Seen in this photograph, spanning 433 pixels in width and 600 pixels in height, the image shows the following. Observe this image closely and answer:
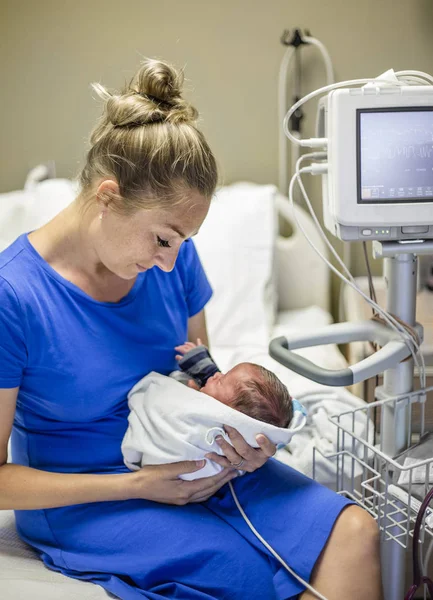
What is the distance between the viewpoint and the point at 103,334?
→ 1.40m

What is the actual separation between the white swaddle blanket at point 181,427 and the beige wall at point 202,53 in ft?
4.59

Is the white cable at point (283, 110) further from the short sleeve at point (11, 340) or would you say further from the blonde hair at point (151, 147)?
the short sleeve at point (11, 340)

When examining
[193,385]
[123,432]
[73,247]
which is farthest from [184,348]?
[73,247]

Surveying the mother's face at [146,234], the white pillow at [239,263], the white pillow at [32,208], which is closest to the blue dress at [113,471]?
the mother's face at [146,234]

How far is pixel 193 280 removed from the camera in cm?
162

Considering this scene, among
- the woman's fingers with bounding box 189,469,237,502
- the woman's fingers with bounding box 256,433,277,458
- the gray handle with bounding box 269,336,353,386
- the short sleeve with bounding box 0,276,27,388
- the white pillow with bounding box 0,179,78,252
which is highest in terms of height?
the white pillow with bounding box 0,179,78,252

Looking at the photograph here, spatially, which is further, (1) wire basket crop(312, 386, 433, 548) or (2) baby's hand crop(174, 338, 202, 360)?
(2) baby's hand crop(174, 338, 202, 360)

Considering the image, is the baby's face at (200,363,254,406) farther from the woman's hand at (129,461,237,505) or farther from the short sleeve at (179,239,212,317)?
the short sleeve at (179,239,212,317)

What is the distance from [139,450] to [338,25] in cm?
176

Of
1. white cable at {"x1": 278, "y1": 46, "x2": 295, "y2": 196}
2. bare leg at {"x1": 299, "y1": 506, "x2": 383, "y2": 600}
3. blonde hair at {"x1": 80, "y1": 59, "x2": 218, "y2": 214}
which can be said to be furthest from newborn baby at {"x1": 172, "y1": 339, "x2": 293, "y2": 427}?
white cable at {"x1": 278, "y1": 46, "x2": 295, "y2": 196}

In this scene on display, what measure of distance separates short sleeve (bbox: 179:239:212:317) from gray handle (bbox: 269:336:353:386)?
0.29 metres

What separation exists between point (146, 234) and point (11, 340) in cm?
31

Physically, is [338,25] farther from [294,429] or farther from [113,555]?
[113,555]

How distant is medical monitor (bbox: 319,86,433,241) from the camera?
1.26 metres
